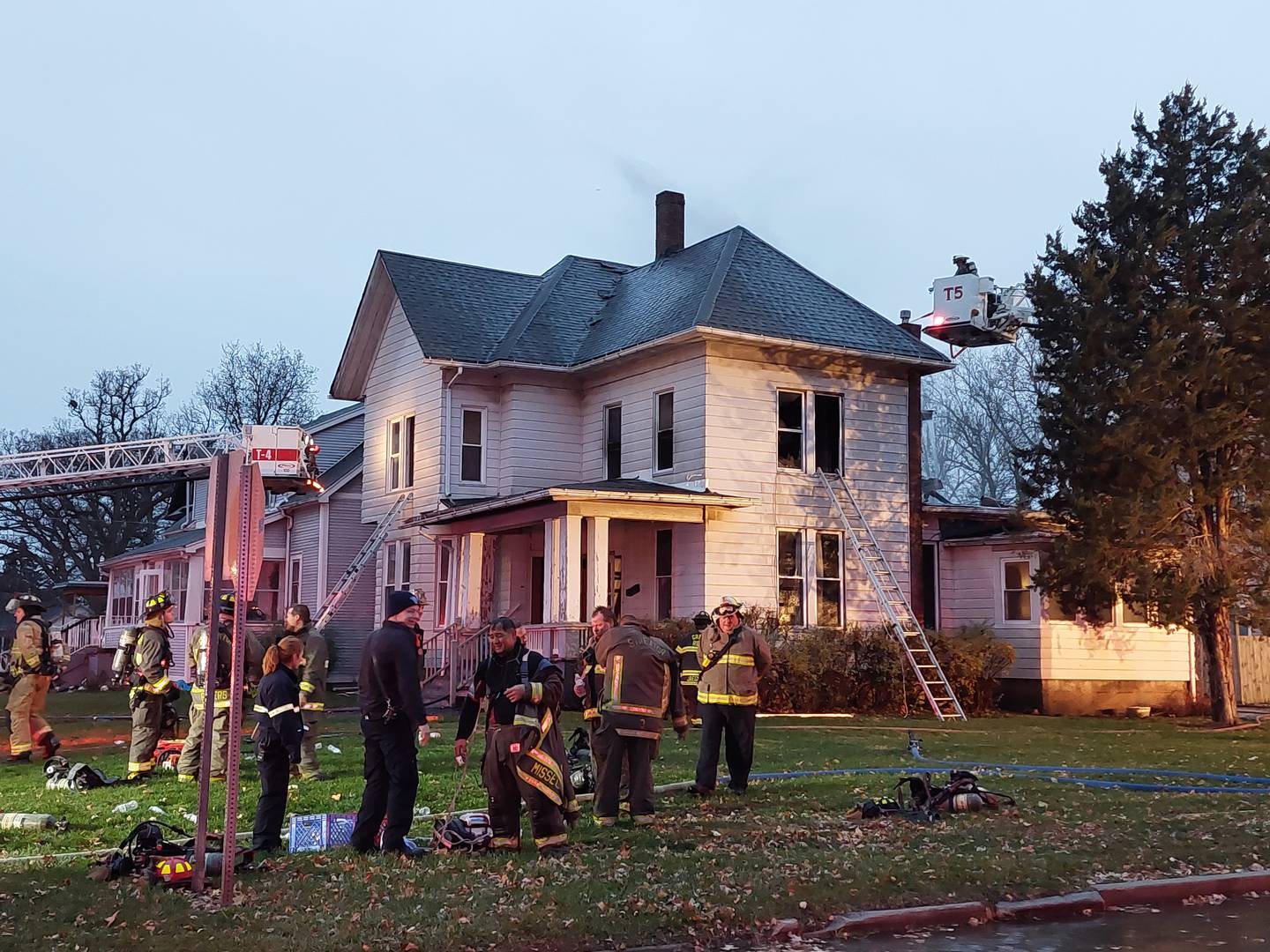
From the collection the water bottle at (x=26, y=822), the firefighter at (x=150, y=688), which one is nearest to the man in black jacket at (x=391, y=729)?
the water bottle at (x=26, y=822)

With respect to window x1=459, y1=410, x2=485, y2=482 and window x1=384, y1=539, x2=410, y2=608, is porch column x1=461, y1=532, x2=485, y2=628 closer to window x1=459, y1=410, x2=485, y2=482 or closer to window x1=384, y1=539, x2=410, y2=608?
window x1=459, y1=410, x2=485, y2=482

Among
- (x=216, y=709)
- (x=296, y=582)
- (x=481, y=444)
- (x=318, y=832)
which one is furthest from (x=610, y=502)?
(x=296, y=582)

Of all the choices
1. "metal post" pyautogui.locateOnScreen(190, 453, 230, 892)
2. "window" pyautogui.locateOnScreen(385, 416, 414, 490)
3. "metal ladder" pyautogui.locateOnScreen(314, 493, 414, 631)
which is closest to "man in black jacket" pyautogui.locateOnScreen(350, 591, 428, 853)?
"metal post" pyautogui.locateOnScreen(190, 453, 230, 892)

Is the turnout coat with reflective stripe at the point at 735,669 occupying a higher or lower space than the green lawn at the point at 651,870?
higher

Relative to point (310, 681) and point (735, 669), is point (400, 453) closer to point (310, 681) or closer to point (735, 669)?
point (310, 681)

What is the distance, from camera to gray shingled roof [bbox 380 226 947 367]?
2570 centimetres

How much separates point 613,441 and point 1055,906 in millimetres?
19622

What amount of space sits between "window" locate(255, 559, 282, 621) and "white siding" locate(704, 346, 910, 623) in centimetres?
1688

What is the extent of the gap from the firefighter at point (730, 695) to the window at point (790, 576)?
42.9 ft

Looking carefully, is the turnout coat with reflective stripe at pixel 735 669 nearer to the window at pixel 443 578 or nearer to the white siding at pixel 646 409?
the white siding at pixel 646 409

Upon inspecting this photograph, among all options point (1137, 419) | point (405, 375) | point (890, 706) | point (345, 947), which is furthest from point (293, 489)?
point (345, 947)

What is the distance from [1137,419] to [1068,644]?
6114mm

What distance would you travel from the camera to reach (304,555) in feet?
115

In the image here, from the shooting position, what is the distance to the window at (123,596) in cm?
4584
